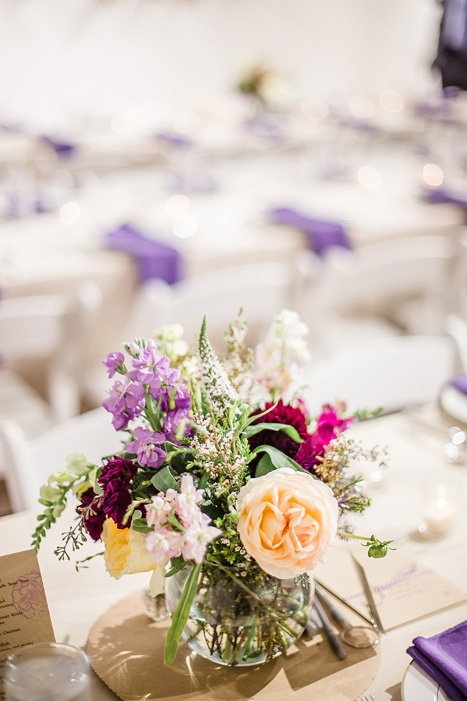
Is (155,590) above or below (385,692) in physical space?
above

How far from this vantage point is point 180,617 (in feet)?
2.74

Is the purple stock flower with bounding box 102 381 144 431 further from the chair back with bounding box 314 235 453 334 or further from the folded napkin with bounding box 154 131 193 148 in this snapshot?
the folded napkin with bounding box 154 131 193 148

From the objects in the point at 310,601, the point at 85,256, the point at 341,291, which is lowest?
the point at 310,601

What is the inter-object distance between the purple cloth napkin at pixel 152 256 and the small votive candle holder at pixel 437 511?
5.80 ft

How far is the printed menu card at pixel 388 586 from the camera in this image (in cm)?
111

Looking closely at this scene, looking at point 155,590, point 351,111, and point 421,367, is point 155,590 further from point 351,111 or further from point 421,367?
point 351,111

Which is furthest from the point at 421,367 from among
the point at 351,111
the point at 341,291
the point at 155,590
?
the point at 351,111

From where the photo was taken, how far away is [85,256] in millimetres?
2984

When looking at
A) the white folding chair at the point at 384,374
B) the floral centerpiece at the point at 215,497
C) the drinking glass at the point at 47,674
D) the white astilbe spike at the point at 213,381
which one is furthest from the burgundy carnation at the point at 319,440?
the white folding chair at the point at 384,374

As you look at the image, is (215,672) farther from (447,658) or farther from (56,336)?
(56,336)

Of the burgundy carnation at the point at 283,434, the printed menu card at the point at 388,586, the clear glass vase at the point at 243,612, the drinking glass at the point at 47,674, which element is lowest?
the printed menu card at the point at 388,586

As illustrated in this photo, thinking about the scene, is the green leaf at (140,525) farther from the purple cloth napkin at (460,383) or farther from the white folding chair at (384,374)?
the purple cloth napkin at (460,383)

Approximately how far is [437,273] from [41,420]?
4.73ft

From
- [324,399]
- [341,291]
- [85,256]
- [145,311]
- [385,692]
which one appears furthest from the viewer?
[85,256]
